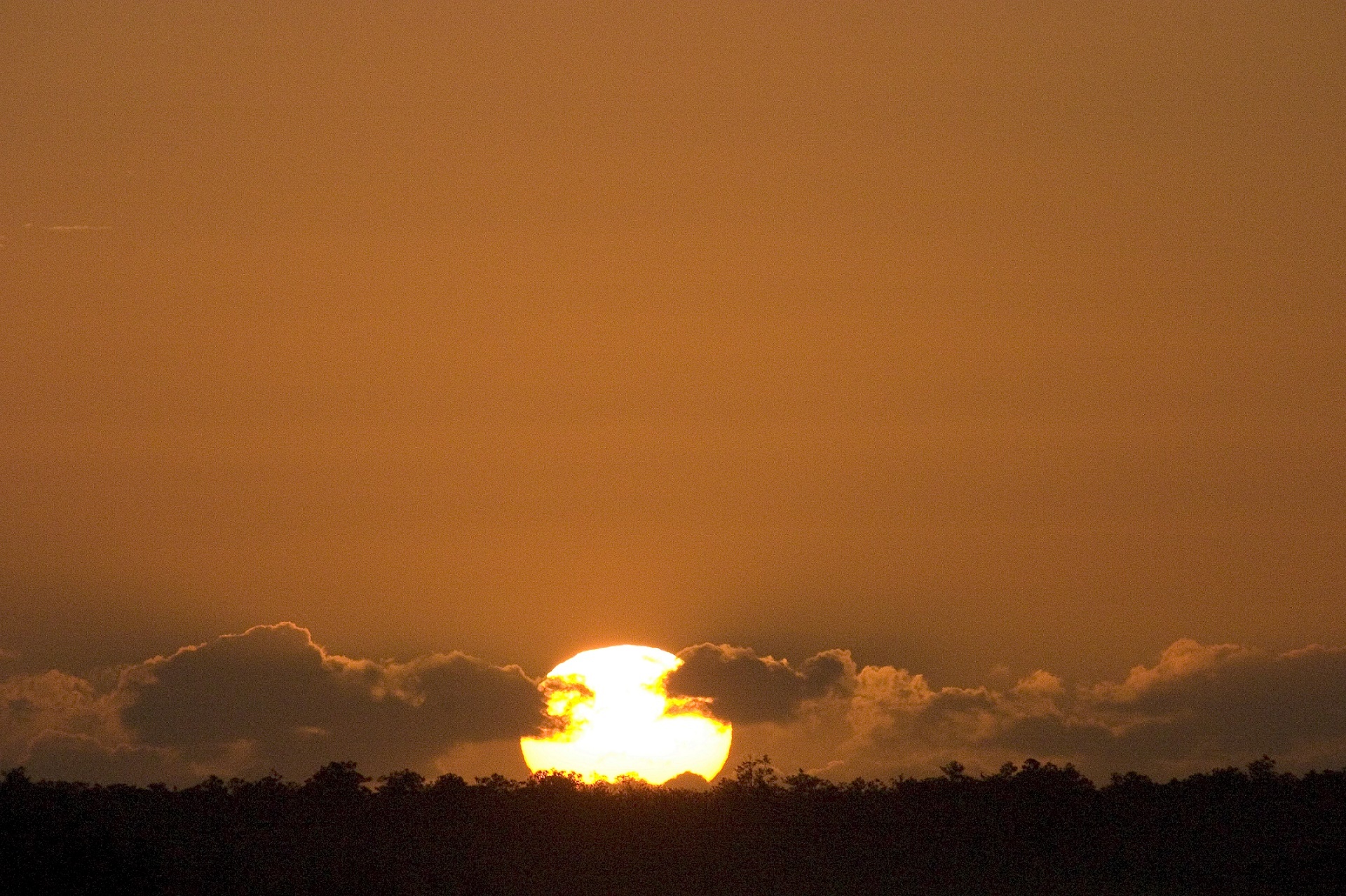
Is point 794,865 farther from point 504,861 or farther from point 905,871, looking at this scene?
point 504,861

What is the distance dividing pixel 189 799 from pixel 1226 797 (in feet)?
115

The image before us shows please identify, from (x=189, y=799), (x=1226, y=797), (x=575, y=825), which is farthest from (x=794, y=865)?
(x=189, y=799)

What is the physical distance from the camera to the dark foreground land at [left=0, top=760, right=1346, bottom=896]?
187 ft

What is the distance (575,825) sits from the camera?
63.0 metres

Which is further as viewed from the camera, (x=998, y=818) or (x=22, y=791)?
(x=998, y=818)

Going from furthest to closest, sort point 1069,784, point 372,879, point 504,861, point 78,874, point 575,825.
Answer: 1. point 1069,784
2. point 575,825
3. point 504,861
4. point 372,879
5. point 78,874

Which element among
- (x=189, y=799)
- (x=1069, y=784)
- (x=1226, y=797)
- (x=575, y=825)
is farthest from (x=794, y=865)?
(x=189, y=799)

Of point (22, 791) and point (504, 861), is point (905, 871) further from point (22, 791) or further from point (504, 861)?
point (22, 791)

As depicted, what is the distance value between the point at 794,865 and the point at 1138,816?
481 inches

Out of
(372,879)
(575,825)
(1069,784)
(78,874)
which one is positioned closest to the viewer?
(78,874)

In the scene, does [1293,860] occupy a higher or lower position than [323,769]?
lower

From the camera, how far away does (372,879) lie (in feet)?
173

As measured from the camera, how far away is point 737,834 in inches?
2493

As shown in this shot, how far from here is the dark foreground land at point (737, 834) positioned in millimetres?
57094
